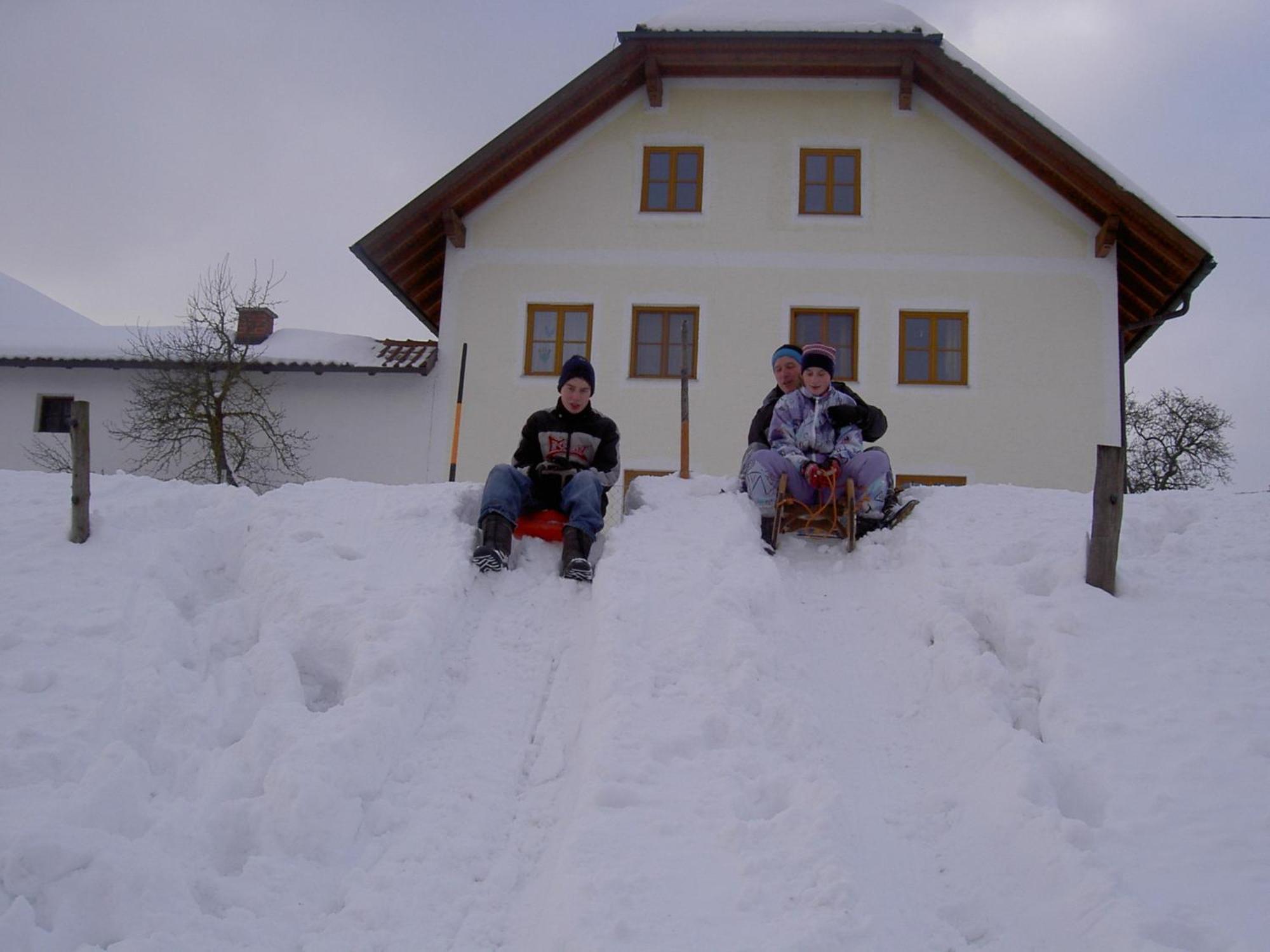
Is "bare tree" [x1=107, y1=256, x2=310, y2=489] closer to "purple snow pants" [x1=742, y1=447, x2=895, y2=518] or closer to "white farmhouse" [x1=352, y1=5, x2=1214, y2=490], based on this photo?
"white farmhouse" [x1=352, y1=5, x2=1214, y2=490]

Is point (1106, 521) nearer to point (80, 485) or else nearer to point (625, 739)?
point (625, 739)

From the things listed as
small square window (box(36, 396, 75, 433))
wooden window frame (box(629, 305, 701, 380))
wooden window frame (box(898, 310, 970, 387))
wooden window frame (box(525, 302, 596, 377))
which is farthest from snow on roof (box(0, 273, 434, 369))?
wooden window frame (box(898, 310, 970, 387))

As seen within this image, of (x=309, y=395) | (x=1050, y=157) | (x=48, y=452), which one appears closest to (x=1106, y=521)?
(x=1050, y=157)

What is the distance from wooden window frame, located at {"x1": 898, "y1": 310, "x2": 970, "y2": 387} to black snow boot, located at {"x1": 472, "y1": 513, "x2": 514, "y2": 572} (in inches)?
292

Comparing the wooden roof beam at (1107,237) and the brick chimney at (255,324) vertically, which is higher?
the wooden roof beam at (1107,237)

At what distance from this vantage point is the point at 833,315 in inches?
521

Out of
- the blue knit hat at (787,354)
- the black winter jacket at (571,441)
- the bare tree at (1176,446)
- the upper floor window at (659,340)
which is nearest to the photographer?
the black winter jacket at (571,441)

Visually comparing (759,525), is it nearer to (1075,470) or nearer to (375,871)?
(375,871)

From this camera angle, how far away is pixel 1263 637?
534 centimetres

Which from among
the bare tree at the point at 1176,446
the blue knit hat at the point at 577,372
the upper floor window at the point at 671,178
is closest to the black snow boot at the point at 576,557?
the blue knit hat at the point at 577,372

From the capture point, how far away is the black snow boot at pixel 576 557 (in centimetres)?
666

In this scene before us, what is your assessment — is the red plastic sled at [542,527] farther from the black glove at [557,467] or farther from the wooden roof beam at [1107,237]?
the wooden roof beam at [1107,237]

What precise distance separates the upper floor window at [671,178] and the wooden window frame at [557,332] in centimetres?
151

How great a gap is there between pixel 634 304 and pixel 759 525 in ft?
21.2
